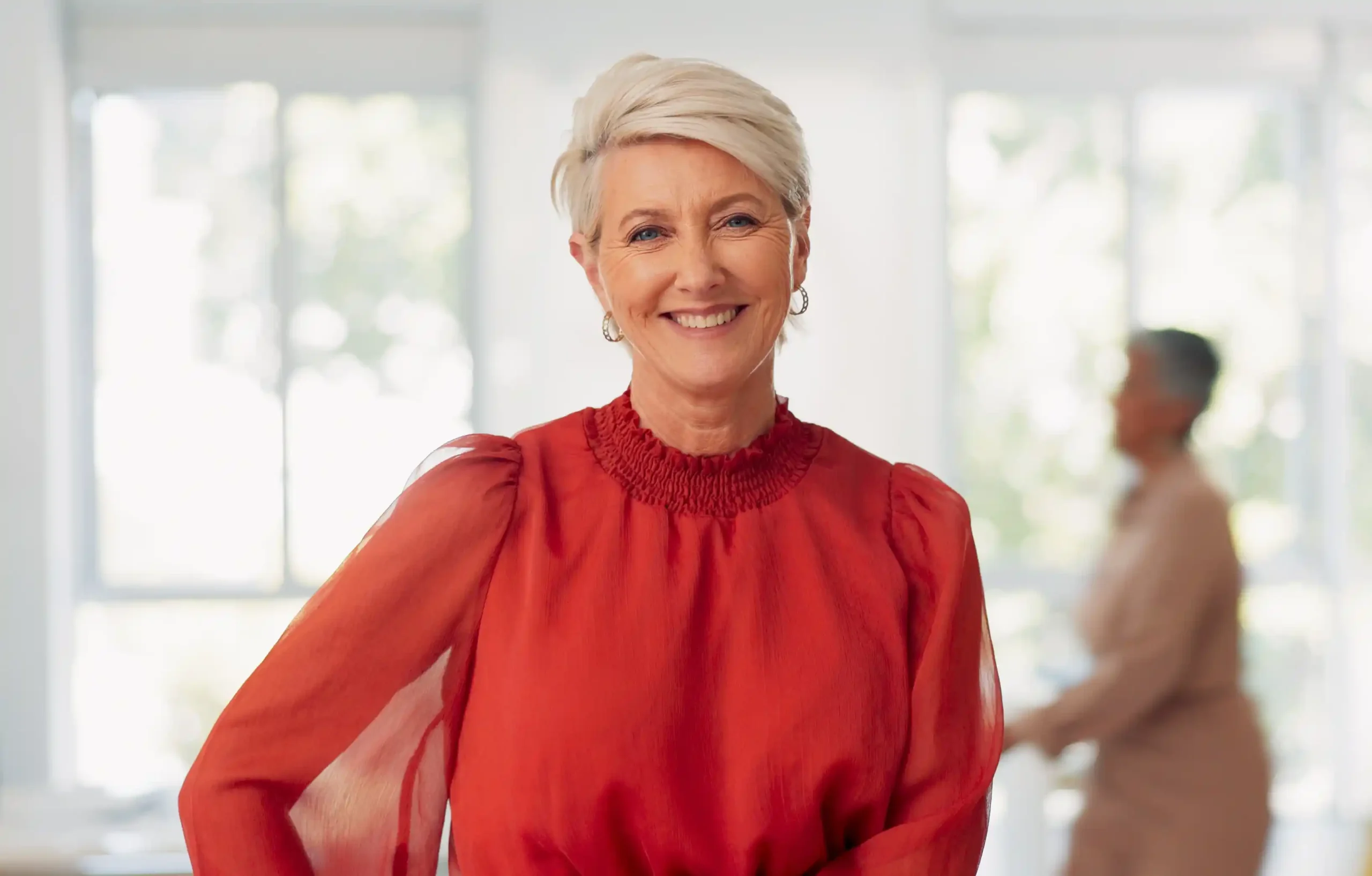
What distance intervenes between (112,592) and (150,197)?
125 cm

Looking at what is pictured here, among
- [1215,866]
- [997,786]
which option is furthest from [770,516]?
[997,786]

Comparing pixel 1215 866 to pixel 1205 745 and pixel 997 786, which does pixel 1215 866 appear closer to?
pixel 1205 745

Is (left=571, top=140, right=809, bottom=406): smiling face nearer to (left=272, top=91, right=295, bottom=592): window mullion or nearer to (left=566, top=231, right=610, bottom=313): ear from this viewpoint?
(left=566, top=231, right=610, bottom=313): ear

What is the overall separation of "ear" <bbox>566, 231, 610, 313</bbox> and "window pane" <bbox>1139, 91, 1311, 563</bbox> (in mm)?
3584

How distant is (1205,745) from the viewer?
7.80ft

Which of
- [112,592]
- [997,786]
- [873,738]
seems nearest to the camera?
[873,738]

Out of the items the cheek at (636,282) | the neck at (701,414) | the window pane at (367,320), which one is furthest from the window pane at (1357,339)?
the cheek at (636,282)

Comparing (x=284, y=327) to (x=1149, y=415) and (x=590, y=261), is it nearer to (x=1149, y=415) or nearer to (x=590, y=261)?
(x=1149, y=415)

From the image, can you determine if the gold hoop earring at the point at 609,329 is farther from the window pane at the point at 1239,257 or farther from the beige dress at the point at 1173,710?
the window pane at the point at 1239,257

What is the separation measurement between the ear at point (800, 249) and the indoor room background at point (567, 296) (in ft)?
8.68

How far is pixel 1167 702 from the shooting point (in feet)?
7.93

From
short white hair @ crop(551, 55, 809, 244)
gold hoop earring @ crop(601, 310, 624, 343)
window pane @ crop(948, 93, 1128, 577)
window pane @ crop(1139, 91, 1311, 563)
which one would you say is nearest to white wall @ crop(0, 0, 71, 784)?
window pane @ crop(948, 93, 1128, 577)

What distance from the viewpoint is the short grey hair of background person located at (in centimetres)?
247

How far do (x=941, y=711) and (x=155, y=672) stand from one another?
354 cm
